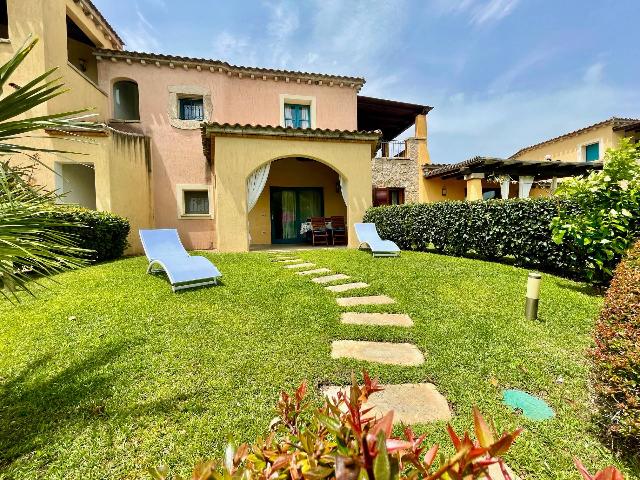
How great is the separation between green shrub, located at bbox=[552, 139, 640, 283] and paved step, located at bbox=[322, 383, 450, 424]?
432cm

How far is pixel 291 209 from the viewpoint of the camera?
14406mm

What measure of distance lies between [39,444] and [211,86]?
13.0 meters

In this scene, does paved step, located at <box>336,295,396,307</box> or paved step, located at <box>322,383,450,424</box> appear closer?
paved step, located at <box>322,383,450,424</box>

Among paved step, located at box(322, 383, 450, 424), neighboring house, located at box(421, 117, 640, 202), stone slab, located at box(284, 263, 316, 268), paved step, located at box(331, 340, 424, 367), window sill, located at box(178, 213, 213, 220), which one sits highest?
neighboring house, located at box(421, 117, 640, 202)

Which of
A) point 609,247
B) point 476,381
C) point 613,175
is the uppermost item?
point 613,175

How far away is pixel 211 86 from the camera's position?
40.0 feet

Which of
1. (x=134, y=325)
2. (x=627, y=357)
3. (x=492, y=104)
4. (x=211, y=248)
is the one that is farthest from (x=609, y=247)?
(x=492, y=104)

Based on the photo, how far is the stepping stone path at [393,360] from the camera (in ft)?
7.75

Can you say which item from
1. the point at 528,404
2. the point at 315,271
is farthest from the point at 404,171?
the point at 528,404

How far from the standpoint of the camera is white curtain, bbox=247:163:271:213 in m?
9.60

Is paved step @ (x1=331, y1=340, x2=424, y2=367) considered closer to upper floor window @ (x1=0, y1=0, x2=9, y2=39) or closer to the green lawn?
the green lawn

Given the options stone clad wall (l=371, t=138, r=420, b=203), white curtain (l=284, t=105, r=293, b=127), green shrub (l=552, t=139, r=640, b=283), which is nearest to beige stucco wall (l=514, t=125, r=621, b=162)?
stone clad wall (l=371, t=138, r=420, b=203)

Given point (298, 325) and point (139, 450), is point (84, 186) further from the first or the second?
point (139, 450)

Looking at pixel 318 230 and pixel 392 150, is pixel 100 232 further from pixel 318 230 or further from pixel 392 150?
pixel 392 150
